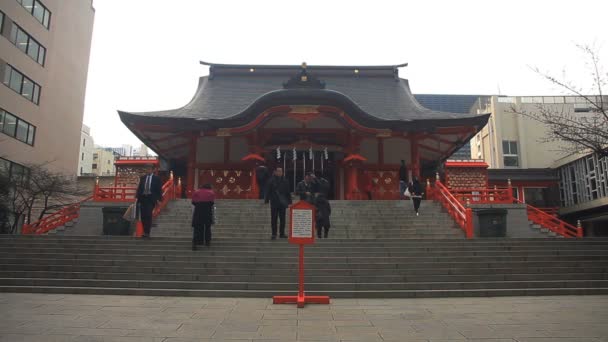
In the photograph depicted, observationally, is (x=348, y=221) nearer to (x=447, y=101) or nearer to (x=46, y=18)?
(x=46, y=18)

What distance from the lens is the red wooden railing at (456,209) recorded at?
37.6ft

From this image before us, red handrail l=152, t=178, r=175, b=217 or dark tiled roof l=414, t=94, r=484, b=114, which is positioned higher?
dark tiled roof l=414, t=94, r=484, b=114

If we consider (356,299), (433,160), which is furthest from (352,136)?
(356,299)

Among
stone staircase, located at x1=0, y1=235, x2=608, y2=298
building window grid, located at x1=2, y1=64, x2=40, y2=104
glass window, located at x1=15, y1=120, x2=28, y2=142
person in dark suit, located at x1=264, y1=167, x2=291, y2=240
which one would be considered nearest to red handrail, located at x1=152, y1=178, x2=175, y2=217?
stone staircase, located at x1=0, y1=235, x2=608, y2=298

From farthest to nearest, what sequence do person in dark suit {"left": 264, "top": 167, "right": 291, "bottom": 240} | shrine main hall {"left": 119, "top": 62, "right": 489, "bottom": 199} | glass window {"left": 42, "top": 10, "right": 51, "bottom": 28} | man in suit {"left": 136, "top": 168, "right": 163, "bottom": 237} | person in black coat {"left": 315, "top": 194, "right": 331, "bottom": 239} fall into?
glass window {"left": 42, "top": 10, "right": 51, "bottom": 28} < shrine main hall {"left": 119, "top": 62, "right": 489, "bottom": 199} < person in black coat {"left": 315, "top": 194, "right": 331, "bottom": 239} < man in suit {"left": 136, "top": 168, "right": 163, "bottom": 237} < person in dark suit {"left": 264, "top": 167, "right": 291, "bottom": 240}

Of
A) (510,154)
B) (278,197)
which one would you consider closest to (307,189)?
(278,197)

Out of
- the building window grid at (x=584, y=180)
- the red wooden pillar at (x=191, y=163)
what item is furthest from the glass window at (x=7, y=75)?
the building window grid at (x=584, y=180)

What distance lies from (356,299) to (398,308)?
0.93m

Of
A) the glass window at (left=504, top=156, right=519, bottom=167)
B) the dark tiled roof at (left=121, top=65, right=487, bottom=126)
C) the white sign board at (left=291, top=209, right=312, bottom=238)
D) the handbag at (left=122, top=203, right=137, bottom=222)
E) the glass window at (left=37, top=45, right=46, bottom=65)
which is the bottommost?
the white sign board at (left=291, top=209, right=312, bottom=238)

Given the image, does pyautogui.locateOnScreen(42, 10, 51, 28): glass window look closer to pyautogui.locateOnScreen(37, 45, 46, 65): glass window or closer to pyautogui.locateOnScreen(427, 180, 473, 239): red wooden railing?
pyautogui.locateOnScreen(37, 45, 46, 65): glass window

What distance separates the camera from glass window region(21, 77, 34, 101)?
2472 centimetres

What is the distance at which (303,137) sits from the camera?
18.6 meters

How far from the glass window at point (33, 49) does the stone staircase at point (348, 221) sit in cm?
1818

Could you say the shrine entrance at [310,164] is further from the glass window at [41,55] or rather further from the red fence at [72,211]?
the glass window at [41,55]
